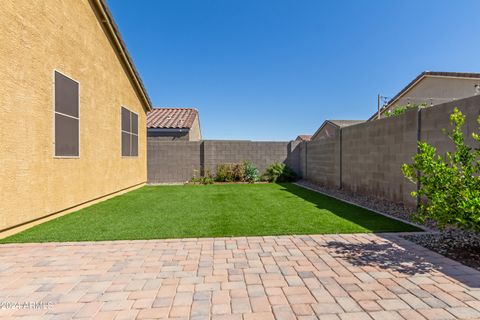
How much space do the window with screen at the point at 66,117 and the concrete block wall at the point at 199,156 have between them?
6902mm

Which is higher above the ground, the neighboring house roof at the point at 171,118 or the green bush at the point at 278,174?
the neighboring house roof at the point at 171,118

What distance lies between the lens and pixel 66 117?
637 cm

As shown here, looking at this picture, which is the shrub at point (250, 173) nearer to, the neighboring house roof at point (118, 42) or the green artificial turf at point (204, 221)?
the green artificial turf at point (204, 221)

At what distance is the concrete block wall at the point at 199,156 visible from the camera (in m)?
A: 13.8

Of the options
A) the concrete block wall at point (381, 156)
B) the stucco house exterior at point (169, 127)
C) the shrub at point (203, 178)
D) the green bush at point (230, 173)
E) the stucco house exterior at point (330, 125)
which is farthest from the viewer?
the stucco house exterior at point (330, 125)

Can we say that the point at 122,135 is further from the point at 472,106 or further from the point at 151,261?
the point at 472,106

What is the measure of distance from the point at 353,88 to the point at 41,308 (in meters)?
20.0

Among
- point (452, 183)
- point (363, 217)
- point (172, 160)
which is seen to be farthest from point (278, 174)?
point (452, 183)

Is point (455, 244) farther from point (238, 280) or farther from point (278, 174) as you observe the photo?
point (278, 174)

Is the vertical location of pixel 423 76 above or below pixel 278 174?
above

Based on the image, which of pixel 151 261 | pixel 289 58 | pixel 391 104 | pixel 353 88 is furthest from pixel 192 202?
pixel 391 104

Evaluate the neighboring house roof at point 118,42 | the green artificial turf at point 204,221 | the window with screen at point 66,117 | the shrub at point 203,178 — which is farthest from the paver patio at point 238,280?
the shrub at point 203,178

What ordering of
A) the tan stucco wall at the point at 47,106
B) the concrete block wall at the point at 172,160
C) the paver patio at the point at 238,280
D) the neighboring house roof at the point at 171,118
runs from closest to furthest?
the paver patio at the point at 238,280
the tan stucco wall at the point at 47,106
the concrete block wall at the point at 172,160
the neighboring house roof at the point at 171,118

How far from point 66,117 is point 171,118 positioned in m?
13.3
